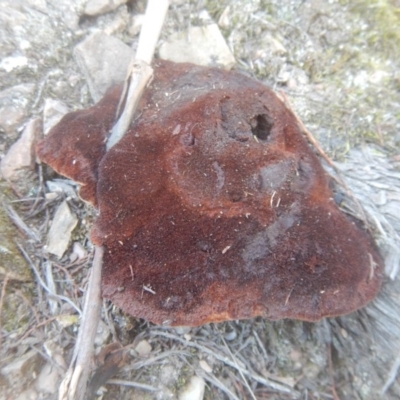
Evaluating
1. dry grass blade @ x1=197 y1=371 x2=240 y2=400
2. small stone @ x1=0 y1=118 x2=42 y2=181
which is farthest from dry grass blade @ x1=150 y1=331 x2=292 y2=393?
small stone @ x1=0 y1=118 x2=42 y2=181

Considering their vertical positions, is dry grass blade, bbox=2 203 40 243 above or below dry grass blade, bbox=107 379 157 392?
above

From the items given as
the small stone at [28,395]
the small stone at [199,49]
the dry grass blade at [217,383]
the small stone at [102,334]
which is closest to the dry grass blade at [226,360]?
the dry grass blade at [217,383]

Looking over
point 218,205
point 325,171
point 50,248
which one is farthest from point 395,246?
point 50,248

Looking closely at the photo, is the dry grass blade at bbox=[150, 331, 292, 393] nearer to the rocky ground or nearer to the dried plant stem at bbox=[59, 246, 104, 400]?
the rocky ground

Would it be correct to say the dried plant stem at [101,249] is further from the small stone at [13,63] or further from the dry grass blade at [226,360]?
the small stone at [13,63]

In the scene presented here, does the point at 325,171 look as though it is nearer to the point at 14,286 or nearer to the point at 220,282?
the point at 220,282

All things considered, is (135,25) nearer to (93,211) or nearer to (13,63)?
(13,63)

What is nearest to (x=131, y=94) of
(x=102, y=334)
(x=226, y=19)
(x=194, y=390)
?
(x=226, y=19)
